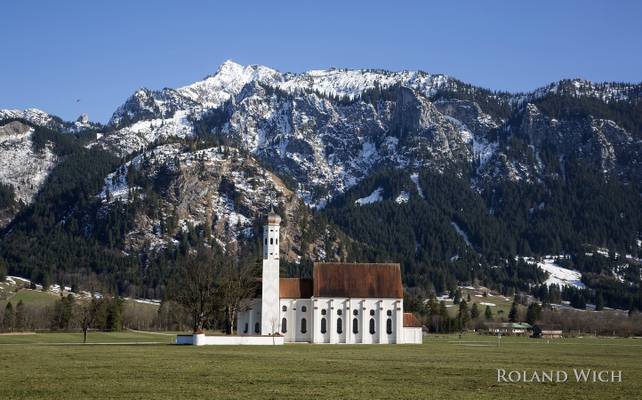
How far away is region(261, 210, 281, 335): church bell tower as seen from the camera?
14100 centimetres

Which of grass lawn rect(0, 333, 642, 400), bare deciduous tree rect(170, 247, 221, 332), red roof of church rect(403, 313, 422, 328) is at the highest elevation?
bare deciduous tree rect(170, 247, 221, 332)

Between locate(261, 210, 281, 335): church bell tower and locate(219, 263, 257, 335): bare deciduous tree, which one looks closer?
locate(219, 263, 257, 335): bare deciduous tree

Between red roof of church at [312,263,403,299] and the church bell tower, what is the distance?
6371 millimetres

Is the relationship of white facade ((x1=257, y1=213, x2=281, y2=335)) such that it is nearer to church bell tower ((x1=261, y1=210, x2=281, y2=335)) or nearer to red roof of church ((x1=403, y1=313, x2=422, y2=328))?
church bell tower ((x1=261, y1=210, x2=281, y2=335))

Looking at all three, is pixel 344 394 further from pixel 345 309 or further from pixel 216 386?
pixel 345 309

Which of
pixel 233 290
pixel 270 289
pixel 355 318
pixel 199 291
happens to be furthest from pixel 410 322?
pixel 199 291

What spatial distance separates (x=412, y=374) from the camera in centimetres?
6147

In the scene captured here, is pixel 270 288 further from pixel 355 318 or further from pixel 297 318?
pixel 355 318

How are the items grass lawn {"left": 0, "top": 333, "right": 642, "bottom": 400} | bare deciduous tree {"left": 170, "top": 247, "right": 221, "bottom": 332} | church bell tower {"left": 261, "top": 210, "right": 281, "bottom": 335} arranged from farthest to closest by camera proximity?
church bell tower {"left": 261, "top": 210, "right": 281, "bottom": 335} < bare deciduous tree {"left": 170, "top": 247, "right": 221, "bottom": 332} < grass lawn {"left": 0, "top": 333, "right": 642, "bottom": 400}

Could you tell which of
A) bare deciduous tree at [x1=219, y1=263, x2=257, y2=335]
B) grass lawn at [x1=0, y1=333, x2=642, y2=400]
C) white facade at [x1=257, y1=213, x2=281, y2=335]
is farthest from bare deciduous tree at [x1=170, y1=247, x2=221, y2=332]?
grass lawn at [x1=0, y1=333, x2=642, y2=400]

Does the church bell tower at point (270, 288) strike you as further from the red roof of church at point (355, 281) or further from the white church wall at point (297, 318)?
the red roof of church at point (355, 281)

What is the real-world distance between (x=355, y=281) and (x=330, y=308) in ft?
20.9

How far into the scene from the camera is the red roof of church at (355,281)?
5723 inches

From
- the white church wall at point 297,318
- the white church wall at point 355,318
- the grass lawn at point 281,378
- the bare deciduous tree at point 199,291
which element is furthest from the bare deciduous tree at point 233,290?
the grass lawn at point 281,378
